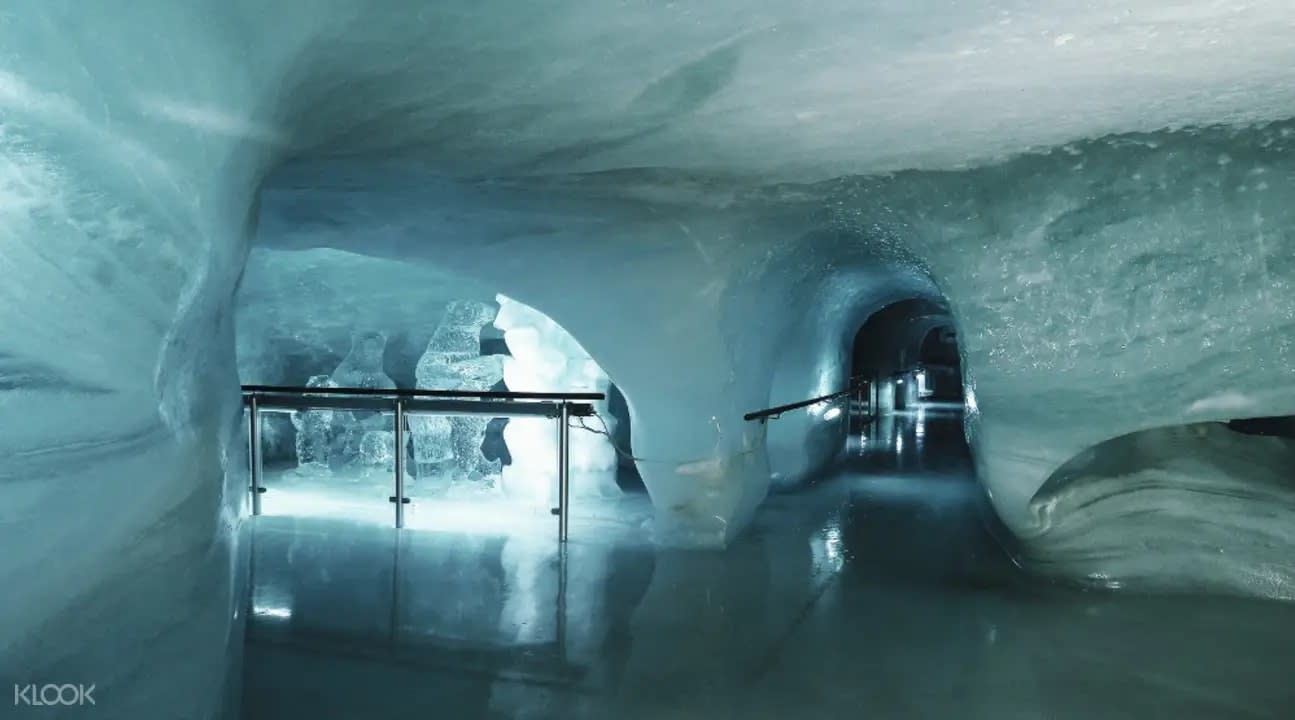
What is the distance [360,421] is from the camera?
8.33 m

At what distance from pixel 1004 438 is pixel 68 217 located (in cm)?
409

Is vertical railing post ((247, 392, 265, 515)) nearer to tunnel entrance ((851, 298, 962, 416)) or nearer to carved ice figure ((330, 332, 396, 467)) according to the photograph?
carved ice figure ((330, 332, 396, 467))

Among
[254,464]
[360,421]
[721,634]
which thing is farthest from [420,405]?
[360,421]

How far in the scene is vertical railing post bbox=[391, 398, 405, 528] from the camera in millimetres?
5387

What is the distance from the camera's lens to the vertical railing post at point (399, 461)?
17.7 ft

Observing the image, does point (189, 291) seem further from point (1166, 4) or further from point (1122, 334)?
point (1122, 334)

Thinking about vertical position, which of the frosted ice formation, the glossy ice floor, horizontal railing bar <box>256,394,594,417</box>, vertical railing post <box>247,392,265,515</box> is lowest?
the glossy ice floor

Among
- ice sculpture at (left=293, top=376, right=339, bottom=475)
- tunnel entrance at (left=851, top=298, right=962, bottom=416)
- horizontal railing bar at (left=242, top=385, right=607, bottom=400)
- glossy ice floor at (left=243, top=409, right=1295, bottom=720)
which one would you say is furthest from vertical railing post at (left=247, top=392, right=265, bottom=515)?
tunnel entrance at (left=851, top=298, right=962, bottom=416)

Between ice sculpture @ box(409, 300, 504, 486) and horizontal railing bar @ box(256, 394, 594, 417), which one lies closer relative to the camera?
horizontal railing bar @ box(256, 394, 594, 417)

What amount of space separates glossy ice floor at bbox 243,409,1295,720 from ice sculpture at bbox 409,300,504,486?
2377mm

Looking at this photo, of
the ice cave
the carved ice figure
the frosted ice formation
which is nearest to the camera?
the ice cave

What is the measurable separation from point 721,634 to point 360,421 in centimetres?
571

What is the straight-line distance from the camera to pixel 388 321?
8.72 metres

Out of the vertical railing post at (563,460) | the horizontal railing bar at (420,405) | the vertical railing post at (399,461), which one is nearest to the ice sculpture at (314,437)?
the horizontal railing bar at (420,405)
